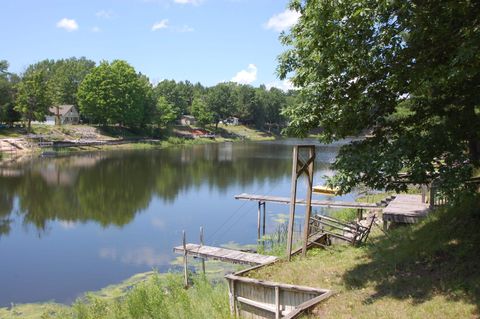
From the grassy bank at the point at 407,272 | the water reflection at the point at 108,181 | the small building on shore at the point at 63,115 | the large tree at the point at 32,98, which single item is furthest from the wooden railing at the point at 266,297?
the small building on shore at the point at 63,115

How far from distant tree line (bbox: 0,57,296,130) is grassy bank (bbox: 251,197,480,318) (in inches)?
1655

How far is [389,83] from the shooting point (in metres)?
10.7

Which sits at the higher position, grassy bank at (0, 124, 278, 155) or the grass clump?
grassy bank at (0, 124, 278, 155)

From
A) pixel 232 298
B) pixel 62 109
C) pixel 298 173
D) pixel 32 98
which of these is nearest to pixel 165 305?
pixel 232 298

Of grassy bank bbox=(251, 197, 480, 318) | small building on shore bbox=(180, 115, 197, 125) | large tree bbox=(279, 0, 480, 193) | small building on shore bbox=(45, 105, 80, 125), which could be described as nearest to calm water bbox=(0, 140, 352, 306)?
grassy bank bbox=(251, 197, 480, 318)

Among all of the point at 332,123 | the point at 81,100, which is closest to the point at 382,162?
the point at 332,123

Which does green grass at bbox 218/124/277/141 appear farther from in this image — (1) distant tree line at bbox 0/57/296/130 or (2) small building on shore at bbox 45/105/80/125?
(2) small building on shore at bbox 45/105/80/125

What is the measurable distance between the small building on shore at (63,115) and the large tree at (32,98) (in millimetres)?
11592

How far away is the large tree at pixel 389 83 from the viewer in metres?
9.30

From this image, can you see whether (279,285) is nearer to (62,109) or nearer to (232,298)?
(232,298)

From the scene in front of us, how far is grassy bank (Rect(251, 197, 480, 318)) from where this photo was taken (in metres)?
9.10

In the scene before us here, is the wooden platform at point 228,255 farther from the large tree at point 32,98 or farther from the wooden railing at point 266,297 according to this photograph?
the large tree at point 32,98

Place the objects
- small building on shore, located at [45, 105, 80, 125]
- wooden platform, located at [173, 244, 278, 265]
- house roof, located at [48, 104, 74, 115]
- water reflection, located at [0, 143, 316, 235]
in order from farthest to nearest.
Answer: house roof, located at [48, 104, 74, 115]
small building on shore, located at [45, 105, 80, 125]
water reflection, located at [0, 143, 316, 235]
wooden platform, located at [173, 244, 278, 265]

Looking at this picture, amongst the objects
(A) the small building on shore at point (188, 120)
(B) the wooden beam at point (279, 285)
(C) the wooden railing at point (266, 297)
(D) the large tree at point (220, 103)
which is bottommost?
(C) the wooden railing at point (266, 297)
